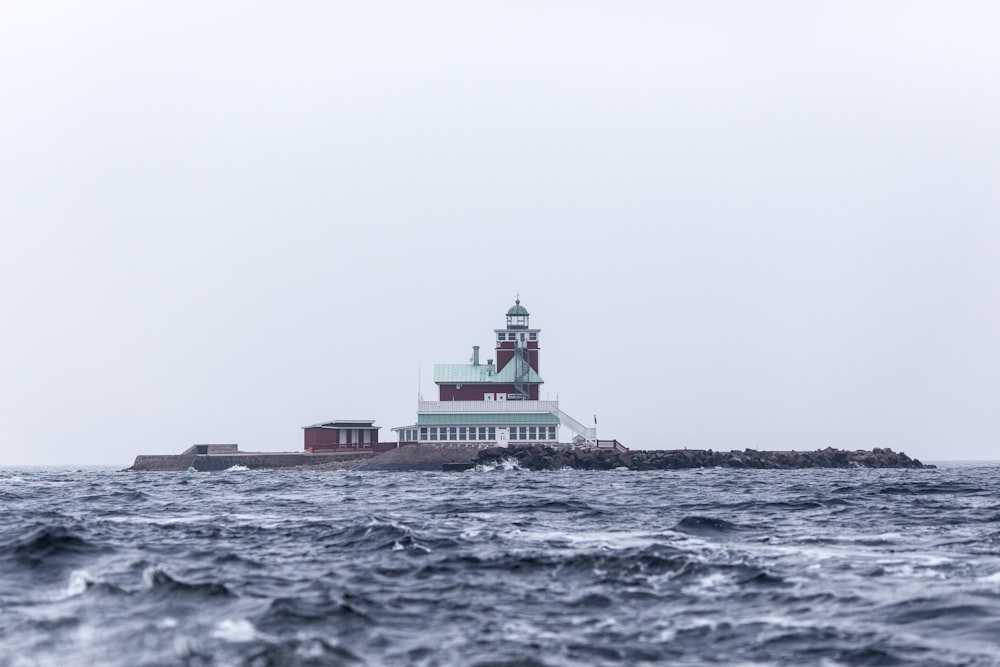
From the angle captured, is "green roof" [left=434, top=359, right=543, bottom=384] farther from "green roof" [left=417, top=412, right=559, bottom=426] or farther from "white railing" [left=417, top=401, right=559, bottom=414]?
"green roof" [left=417, top=412, right=559, bottom=426]

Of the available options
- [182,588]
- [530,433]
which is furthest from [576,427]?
[182,588]

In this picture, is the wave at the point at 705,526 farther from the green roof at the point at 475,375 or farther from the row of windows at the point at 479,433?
the green roof at the point at 475,375

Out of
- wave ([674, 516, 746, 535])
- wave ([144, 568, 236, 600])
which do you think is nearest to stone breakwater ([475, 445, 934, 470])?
wave ([674, 516, 746, 535])

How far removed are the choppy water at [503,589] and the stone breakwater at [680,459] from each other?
174ft

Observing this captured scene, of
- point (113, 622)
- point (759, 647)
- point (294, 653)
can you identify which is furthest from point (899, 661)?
point (113, 622)

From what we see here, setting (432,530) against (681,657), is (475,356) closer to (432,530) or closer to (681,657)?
(432,530)

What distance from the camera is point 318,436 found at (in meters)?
100

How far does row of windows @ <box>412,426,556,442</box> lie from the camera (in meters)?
96.5

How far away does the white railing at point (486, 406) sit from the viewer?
98.2 meters

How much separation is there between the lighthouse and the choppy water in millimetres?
62398

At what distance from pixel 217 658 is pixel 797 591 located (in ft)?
33.0

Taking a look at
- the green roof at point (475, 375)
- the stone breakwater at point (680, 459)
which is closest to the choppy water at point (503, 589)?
the stone breakwater at point (680, 459)

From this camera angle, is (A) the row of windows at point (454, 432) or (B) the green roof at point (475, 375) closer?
(A) the row of windows at point (454, 432)

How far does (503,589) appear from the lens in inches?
Answer: 748
